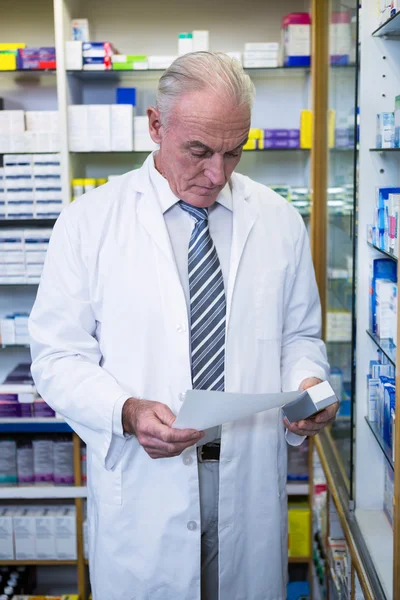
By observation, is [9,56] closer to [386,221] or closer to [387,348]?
[386,221]

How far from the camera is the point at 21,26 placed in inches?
149

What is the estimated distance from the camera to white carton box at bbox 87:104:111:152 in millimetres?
3486

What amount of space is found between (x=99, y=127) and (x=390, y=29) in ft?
5.55

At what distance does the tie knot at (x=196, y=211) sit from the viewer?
1.88 meters

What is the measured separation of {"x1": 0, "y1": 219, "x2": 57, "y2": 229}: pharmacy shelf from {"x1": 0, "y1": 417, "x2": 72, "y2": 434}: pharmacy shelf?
3.20ft

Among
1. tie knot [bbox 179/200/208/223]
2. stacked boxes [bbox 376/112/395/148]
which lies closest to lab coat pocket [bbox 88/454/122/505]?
tie knot [bbox 179/200/208/223]

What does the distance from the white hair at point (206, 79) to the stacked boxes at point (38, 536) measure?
2.59 meters

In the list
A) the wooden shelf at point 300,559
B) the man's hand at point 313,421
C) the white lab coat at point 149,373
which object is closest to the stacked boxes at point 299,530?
the wooden shelf at point 300,559

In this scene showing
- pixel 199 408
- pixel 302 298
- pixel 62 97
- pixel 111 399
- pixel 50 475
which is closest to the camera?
pixel 199 408

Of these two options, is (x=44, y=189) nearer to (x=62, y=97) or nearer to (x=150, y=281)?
(x=62, y=97)

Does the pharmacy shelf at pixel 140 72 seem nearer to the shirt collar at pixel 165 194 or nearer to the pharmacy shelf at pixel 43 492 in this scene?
the shirt collar at pixel 165 194

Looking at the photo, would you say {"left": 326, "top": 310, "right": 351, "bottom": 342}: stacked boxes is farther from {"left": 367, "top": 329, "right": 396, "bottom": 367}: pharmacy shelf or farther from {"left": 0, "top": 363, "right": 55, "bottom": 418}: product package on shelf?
{"left": 0, "top": 363, "right": 55, "bottom": 418}: product package on shelf

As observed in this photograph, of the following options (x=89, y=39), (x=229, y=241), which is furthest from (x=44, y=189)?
(x=229, y=241)

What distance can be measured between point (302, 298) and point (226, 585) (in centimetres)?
78
